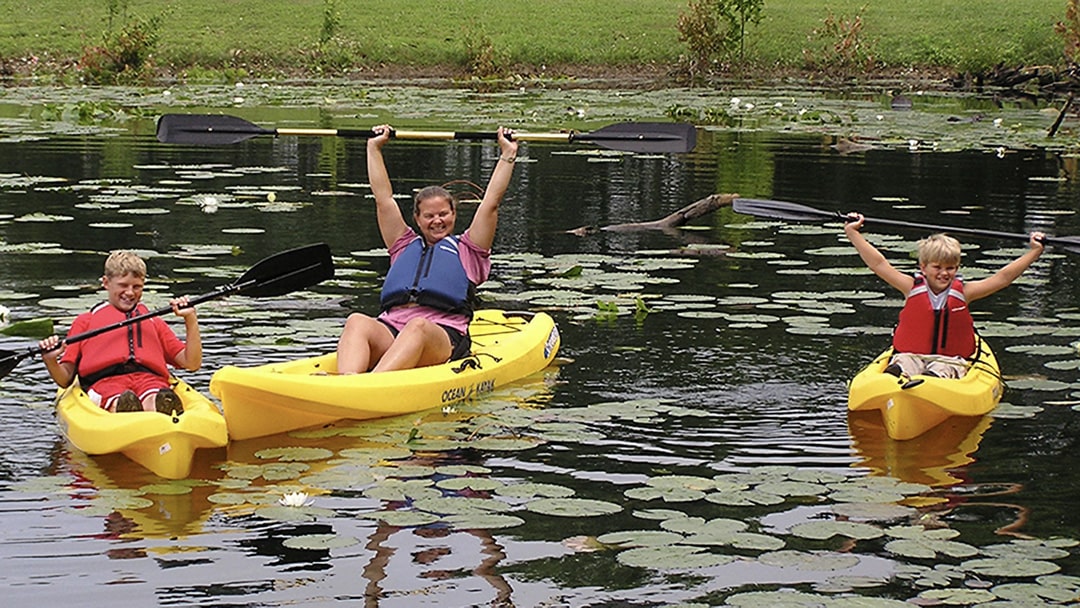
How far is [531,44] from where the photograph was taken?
36562 millimetres

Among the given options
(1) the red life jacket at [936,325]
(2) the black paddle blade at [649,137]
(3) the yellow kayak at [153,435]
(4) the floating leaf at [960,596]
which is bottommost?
(4) the floating leaf at [960,596]

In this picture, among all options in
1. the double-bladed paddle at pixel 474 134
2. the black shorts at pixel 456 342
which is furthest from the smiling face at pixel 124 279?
the double-bladed paddle at pixel 474 134

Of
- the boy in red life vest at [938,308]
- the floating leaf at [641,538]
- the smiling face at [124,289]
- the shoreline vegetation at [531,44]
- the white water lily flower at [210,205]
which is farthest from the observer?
the shoreline vegetation at [531,44]

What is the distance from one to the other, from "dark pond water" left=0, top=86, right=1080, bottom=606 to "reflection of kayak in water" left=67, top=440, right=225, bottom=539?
18 mm

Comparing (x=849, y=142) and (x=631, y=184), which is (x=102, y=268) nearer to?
(x=631, y=184)

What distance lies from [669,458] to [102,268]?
538 cm

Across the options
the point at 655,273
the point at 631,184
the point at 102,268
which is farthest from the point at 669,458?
the point at 631,184

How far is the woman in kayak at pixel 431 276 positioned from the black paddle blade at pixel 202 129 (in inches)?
73.4

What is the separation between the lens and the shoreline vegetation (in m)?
34.1

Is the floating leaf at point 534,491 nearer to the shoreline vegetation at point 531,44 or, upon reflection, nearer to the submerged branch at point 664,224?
the submerged branch at point 664,224

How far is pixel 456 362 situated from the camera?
745 cm

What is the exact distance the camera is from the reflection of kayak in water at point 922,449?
20.7 ft

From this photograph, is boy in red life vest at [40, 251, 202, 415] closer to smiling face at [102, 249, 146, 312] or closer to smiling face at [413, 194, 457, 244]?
smiling face at [102, 249, 146, 312]

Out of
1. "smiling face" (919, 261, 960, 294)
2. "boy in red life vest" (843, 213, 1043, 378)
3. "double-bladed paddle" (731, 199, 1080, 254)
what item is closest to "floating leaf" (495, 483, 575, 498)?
"boy in red life vest" (843, 213, 1043, 378)
